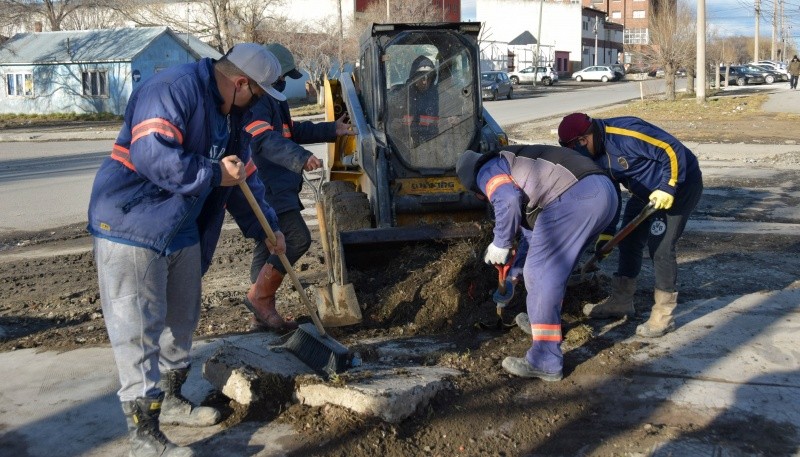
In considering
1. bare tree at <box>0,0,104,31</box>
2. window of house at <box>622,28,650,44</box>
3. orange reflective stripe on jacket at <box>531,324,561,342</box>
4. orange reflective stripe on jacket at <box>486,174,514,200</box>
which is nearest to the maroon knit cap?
orange reflective stripe on jacket at <box>486,174,514,200</box>

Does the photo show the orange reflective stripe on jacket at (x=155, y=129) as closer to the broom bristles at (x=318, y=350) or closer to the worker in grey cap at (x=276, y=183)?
the broom bristles at (x=318, y=350)

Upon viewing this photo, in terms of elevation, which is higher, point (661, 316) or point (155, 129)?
point (155, 129)

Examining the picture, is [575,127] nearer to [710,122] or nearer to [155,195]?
[155,195]

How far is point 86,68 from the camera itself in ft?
131

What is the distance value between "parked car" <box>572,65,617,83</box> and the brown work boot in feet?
191

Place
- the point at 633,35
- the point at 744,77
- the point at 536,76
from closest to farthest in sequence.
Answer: the point at 744,77
the point at 536,76
the point at 633,35

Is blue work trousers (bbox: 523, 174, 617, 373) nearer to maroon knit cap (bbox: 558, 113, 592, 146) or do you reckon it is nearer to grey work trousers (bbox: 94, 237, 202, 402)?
maroon knit cap (bbox: 558, 113, 592, 146)

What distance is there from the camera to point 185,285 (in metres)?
4.17

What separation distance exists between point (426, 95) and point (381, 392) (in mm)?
4201

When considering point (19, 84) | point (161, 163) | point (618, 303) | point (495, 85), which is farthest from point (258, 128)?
point (19, 84)

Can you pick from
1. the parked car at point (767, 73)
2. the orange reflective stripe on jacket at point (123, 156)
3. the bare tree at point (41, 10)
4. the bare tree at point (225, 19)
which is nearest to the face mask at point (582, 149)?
the orange reflective stripe on jacket at point (123, 156)

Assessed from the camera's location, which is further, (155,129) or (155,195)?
(155,195)

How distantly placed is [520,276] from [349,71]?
13.5ft

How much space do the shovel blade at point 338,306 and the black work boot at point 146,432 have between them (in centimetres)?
213
